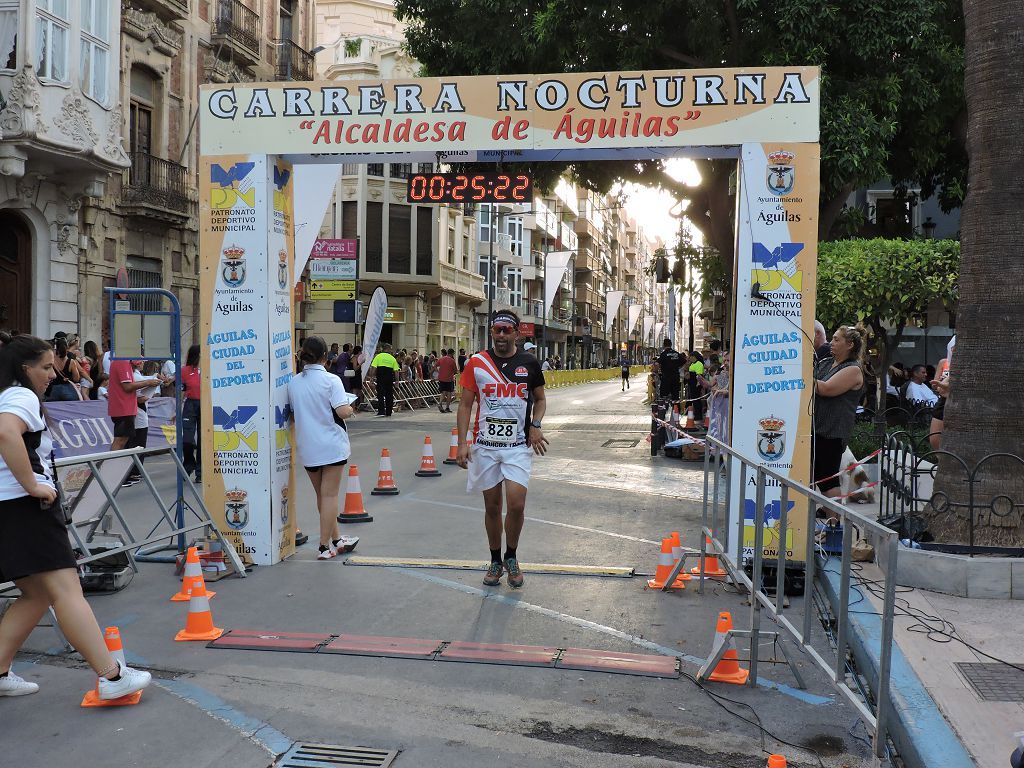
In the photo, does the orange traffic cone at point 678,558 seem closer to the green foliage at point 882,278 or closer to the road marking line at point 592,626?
the road marking line at point 592,626

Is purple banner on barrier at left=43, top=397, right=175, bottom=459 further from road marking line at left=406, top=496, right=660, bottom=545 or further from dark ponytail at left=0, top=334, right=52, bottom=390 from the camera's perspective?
dark ponytail at left=0, top=334, right=52, bottom=390

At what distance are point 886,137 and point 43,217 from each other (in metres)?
16.7

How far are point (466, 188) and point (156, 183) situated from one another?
57.9 feet

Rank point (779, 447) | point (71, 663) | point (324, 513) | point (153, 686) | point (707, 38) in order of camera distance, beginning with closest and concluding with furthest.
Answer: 1. point (153, 686)
2. point (71, 663)
3. point (779, 447)
4. point (324, 513)
5. point (707, 38)

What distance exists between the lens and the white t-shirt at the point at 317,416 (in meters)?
7.78

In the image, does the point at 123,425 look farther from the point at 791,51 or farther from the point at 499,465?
the point at 791,51

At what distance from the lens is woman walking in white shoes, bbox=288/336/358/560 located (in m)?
7.78

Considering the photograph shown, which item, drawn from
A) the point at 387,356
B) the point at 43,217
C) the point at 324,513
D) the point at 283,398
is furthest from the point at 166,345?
the point at 387,356

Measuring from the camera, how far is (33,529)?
449cm

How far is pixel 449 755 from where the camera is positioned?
4121mm

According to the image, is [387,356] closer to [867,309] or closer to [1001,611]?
[867,309]

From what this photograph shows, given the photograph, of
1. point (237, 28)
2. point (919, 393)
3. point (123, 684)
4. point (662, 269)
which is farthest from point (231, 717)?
point (237, 28)

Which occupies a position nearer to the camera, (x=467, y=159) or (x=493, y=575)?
(x=493, y=575)

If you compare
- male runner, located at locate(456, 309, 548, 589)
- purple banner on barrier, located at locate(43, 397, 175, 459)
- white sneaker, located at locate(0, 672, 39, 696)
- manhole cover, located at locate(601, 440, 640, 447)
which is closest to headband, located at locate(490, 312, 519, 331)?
male runner, located at locate(456, 309, 548, 589)
